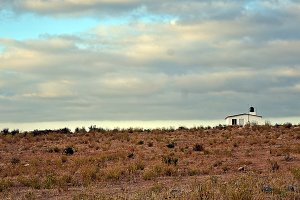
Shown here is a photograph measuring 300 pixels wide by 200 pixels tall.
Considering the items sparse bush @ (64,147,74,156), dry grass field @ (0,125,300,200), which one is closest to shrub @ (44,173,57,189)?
dry grass field @ (0,125,300,200)

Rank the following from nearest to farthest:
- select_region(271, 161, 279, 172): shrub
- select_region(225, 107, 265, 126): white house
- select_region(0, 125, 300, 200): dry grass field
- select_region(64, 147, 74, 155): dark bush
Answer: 1. select_region(0, 125, 300, 200): dry grass field
2. select_region(271, 161, 279, 172): shrub
3. select_region(64, 147, 74, 155): dark bush
4. select_region(225, 107, 265, 126): white house

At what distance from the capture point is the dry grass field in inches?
714

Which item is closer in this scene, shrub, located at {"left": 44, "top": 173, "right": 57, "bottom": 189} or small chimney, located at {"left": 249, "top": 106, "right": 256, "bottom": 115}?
shrub, located at {"left": 44, "top": 173, "right": 57, "bottom": 189}

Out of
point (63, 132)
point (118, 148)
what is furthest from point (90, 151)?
point (63, 132)

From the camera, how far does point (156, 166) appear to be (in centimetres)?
2677

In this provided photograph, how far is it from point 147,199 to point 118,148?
2432 centimetres

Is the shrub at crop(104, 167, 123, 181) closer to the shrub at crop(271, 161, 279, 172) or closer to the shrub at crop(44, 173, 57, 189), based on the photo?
the shrub at crop(44, 173, 57, 189)

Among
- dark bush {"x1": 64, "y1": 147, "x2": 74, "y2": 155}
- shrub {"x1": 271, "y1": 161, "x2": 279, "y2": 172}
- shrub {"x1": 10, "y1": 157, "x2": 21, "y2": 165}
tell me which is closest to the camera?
shrub {"x1": 271, "y1": 161, "x2": 279, "y2": 172}

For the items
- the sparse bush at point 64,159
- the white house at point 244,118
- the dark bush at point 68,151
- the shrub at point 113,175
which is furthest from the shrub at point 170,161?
the white house at point 244,118

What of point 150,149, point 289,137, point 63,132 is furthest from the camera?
point 63,132

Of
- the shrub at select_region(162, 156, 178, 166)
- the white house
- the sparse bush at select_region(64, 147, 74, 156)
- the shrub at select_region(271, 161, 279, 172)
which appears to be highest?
the white house

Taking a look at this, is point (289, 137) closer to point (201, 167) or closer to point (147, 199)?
point (201, 167)

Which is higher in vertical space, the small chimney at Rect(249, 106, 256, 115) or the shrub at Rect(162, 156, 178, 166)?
the small chimney at Rect(249, 106, 256, 115)

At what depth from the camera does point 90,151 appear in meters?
38.9
